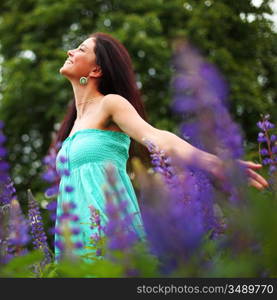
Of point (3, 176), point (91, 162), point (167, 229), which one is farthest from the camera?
point (91, 162)

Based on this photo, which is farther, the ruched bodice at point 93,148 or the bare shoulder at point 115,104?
the ruched bodice at point 93,148

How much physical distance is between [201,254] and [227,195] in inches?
12.3

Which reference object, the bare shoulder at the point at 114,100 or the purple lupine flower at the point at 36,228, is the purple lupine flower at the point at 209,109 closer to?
the purple lupine flower at the point at 36,228

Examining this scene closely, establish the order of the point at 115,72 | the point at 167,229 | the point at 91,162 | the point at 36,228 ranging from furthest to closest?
1. the point at 115,72
2. the point at 91,162
3. the point at 36,228
4. the point at 167,229

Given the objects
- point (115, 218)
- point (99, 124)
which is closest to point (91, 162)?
point (99, 124)

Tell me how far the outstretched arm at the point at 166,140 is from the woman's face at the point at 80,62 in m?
0.40

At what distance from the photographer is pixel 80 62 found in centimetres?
331

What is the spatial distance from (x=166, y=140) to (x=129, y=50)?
13.1 m

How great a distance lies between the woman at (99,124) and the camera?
274cm

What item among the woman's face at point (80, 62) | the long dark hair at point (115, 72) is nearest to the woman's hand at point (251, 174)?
the woman's face at point (80, 62)

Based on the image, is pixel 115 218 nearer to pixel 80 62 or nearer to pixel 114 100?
pixel 114 100

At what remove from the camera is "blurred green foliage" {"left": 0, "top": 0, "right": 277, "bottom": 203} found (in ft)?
49.3

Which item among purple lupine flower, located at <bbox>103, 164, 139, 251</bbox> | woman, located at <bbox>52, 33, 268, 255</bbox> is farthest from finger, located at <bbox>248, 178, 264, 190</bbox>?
woman, located at <bbox>52, 33, 268, 255</bbox>
